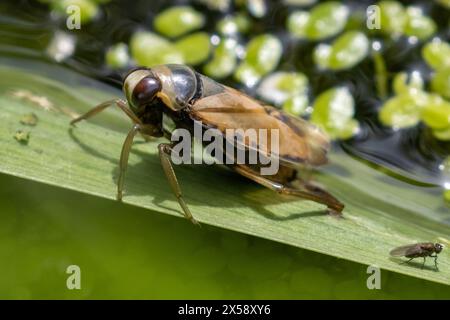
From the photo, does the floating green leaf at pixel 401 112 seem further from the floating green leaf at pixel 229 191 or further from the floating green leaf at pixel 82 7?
the floating green leaf at pixel 82 7

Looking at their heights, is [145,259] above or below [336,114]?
below

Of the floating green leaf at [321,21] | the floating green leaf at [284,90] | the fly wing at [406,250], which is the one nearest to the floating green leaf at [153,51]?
the floating green leaf at [284,90]

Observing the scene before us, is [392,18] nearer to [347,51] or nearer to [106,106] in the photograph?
[347,51]

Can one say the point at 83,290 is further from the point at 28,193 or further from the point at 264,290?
the point at 264,290

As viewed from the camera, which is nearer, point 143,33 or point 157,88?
point 157,88

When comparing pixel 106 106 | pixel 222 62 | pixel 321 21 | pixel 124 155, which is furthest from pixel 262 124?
pixel 321 21

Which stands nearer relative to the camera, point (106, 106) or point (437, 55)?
point (106, 106)
